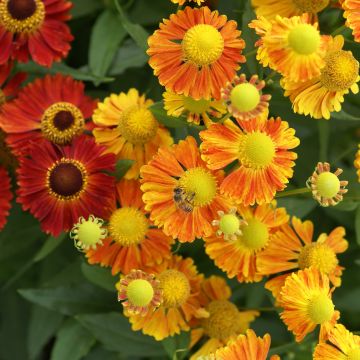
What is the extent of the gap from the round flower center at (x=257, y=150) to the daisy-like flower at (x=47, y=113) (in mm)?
392

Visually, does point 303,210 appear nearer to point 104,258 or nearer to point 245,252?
point 245,252

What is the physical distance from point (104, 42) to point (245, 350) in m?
0.73

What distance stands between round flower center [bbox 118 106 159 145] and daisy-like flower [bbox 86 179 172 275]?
84 mm

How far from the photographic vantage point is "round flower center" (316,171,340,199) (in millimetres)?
1060

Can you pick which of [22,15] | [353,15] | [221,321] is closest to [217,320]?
[221,321]

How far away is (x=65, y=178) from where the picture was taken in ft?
4.09

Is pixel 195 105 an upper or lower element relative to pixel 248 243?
upper

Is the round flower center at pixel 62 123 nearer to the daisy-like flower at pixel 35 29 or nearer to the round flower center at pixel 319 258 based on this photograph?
the daisy-like flower at pixel 35 29

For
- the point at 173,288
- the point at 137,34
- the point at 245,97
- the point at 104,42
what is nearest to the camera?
the point at 245,97

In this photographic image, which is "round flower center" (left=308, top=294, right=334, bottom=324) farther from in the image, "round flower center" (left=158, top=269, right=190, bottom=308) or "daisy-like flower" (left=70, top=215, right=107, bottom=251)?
"daisy-like flower" (left=70, top=215, right=107, bottom=251)

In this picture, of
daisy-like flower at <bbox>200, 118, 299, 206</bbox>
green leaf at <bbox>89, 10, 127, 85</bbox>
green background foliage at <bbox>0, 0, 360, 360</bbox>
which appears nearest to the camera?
daisy-like flower at <bbox>200, 118, 299, 206</bbox>

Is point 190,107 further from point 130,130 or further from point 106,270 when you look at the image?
point 106,270

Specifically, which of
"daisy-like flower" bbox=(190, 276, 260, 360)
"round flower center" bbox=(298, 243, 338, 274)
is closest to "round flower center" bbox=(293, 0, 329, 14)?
"round flower center" bbox=(298, 243, 338, 274)

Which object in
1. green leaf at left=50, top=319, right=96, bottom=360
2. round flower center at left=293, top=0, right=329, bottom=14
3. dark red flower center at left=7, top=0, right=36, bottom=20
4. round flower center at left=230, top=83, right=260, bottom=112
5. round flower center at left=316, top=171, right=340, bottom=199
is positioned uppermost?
round flower center at left=293, top=0, right=329, bottom=14
